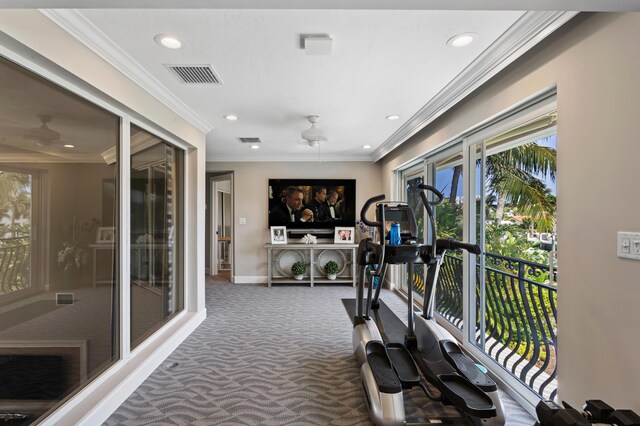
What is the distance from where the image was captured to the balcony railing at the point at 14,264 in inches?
60.4

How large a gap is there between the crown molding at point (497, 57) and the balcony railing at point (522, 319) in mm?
1395

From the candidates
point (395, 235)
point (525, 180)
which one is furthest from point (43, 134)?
point (525, 180)

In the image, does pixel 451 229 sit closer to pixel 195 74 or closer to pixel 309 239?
pixel 309 239

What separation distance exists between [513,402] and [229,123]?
3810mm

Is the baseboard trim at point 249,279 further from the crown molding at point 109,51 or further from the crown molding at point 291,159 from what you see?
the crown molding at point 109,51

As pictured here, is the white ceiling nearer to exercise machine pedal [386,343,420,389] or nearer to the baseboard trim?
exercise machine pedal [386,343,420,389]

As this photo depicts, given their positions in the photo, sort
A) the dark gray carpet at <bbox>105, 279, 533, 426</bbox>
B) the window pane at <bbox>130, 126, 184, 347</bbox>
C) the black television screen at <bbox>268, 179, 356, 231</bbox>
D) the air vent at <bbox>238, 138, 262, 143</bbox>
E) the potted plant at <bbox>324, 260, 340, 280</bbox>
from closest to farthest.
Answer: the dark gray carpet at <bbox>105, 279, 533, 426</bbox> → the window pane at <bbox>130, 126, 184, 347</bbox> → the air vent at <bbox>238, 138, 262, 143</bbox> → the potted plant at <bbox>324, 260, 340, 280</bbox> → the black television screen at <bbox>268, 179, 356, 231</bbox>

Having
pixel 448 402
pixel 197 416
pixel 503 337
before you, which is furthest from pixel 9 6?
pixel 503 337

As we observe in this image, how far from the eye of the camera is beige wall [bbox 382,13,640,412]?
137 centimetres

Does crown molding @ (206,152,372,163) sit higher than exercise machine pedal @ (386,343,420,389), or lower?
A: higher

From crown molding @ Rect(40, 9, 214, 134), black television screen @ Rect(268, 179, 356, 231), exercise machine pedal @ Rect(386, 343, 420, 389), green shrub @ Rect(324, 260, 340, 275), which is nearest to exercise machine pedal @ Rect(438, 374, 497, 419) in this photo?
exercise machine pedal @ Rect(386, 343, 420, 389)

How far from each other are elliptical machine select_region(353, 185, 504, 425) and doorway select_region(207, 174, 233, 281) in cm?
410

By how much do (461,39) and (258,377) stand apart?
2.82 m

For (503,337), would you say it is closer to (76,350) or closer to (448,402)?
(448,402)
